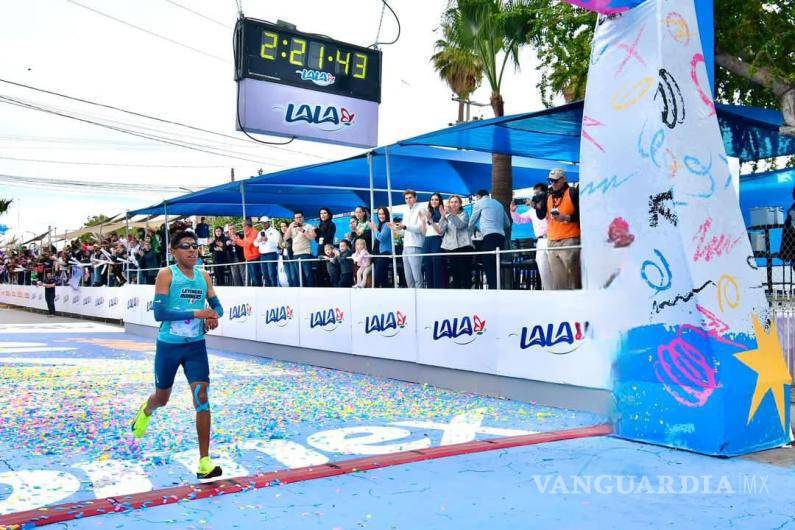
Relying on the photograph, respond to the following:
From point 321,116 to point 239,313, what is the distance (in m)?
5.86

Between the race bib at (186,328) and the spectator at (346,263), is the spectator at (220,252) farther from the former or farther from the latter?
the race bib at (186,328)

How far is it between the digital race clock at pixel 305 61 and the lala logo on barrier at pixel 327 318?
3.98 metres

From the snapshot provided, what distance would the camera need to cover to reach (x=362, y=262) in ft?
42.4

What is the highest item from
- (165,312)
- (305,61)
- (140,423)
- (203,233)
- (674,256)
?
(305,61)

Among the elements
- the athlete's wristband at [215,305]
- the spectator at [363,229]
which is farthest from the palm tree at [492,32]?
the athlete's wristband at [215,305]

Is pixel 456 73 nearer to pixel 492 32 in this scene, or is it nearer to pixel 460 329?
pixel 492 32

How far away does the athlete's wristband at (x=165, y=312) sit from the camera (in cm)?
611

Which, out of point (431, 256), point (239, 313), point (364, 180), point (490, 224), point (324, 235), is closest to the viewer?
point (490, 224)

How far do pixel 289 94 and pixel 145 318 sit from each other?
11086 mm

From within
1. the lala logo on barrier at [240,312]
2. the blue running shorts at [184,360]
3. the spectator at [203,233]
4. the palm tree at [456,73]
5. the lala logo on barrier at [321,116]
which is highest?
the palm tree at [456,73]

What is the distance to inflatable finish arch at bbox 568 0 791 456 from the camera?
6.93 metres

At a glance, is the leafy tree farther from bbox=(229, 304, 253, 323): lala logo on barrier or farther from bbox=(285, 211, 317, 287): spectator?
bbox=(229, 304, 253, 323): lala logo on barrier

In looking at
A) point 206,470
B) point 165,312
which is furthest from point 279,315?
point 206,470

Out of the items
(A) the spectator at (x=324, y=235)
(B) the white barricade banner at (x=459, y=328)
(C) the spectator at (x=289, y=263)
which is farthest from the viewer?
(C) the spectator at (x=289, y=263)
